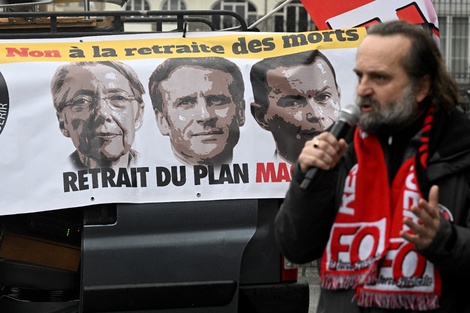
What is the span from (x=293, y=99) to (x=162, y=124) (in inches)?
27.4

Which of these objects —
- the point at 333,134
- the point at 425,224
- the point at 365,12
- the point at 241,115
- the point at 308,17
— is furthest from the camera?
the point at 308,17

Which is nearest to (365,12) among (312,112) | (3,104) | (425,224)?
(312,112)

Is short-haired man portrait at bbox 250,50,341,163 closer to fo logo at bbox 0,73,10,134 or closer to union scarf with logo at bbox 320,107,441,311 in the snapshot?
fo logo at bbox 0,73,10,134

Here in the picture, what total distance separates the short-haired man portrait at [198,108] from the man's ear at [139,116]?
0.21 ft

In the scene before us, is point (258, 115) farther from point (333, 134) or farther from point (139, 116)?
point (333, 134)

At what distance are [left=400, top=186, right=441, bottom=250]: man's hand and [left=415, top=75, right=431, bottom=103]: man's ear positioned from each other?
1.05 ft

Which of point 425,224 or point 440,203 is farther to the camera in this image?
point 440,203

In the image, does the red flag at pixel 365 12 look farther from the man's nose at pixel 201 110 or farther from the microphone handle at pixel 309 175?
the microphone handle at pixel 309 175

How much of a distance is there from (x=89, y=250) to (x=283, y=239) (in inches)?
86.5

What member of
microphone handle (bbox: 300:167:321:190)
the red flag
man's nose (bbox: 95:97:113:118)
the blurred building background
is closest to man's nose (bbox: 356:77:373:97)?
microphone handle (bbox: 300:167:321:190)

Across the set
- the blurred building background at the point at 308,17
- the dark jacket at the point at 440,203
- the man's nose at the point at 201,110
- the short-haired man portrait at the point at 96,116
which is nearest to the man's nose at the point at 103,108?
the short-haired man portrait at the point at 96,116

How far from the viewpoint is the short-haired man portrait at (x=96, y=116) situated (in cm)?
496

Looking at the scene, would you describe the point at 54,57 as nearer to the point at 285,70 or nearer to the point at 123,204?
the point at 123,204

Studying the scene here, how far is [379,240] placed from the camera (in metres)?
2.75
